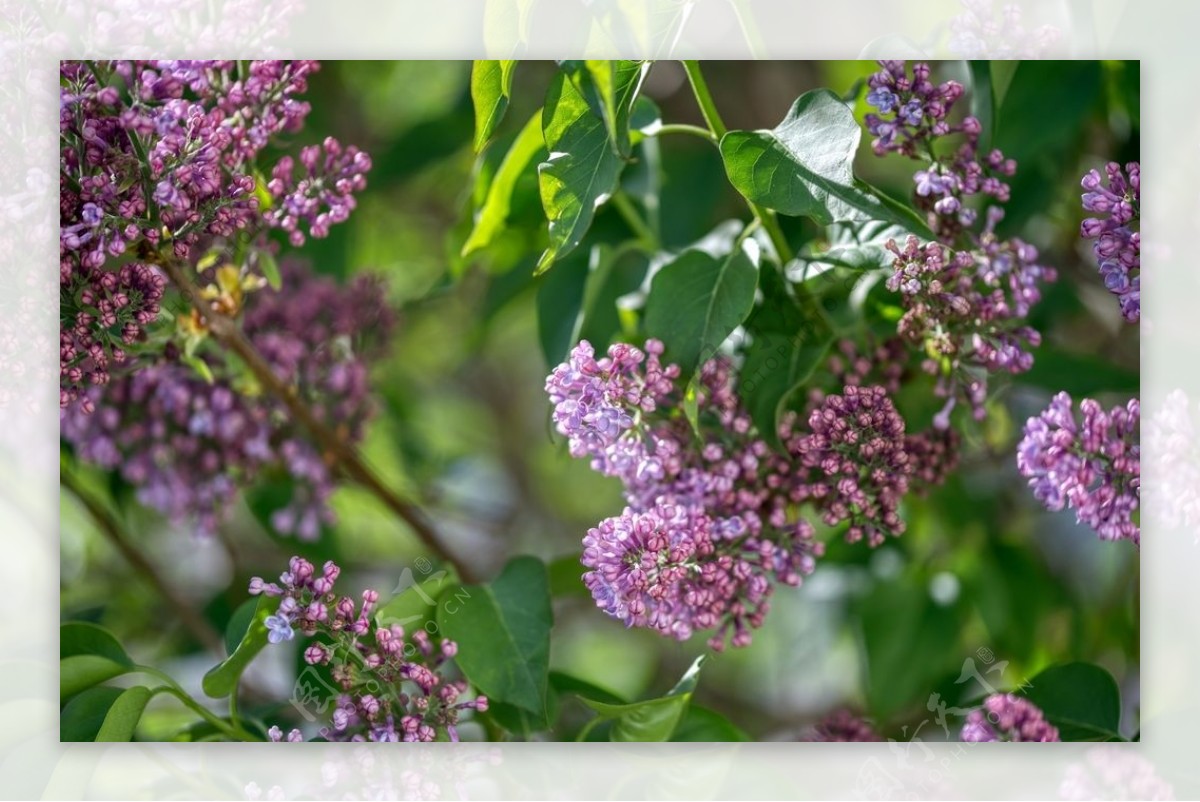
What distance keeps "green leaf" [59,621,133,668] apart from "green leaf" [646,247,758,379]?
0.58 metres

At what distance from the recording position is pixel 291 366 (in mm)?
1219

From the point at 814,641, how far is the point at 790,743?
0.58 metres

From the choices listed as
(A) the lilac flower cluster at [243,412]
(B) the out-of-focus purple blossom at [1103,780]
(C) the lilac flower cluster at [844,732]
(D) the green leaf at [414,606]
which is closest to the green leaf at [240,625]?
(D) the green leaf at [414,606]

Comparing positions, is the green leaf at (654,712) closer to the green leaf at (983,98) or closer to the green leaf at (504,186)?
the green leaf at (504,186)

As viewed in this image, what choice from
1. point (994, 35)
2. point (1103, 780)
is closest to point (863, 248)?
point (994, 35)

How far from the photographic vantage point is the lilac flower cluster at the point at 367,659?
1.00 m

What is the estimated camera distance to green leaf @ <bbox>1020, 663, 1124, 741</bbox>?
110 cm

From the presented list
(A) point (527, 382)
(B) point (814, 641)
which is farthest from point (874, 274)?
(A) point (527, 382)

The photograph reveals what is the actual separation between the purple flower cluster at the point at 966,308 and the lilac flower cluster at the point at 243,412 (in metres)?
0.59

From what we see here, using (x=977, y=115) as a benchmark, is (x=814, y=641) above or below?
below

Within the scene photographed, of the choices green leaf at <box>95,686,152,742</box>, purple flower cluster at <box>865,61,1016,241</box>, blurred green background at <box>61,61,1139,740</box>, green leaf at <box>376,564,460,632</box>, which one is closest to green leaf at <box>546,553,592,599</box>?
blurred green background at <box>61,61,1139,740</box>

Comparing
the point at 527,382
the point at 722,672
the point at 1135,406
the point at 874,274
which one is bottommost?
the point at 722,672

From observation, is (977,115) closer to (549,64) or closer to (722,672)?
(549,64)

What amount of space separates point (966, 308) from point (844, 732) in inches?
17.9
